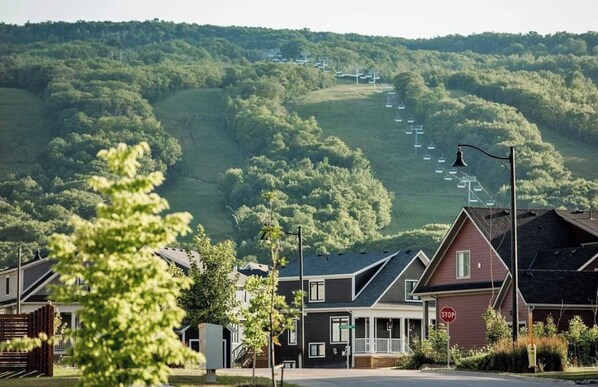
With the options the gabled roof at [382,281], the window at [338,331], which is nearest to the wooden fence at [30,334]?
the gabled roof at [382,281]

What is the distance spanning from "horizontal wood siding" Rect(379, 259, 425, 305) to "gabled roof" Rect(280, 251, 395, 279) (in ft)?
9.55

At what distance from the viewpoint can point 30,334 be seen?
48.3m

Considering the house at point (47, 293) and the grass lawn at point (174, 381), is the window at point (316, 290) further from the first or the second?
the grass lawn at point (174, 381)

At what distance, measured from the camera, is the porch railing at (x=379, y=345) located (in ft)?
299

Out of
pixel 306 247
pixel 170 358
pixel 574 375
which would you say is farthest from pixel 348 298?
pixel 306 247

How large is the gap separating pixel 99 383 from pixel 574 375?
2330 centimetres

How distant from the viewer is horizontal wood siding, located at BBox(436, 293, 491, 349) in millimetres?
67506

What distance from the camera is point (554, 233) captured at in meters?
70.1

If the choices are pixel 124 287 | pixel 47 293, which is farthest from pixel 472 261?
pixel 124 287

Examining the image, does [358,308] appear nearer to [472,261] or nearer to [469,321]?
[472,261]

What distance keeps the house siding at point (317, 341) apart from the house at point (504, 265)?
804 inches

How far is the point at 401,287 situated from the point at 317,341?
6844mm

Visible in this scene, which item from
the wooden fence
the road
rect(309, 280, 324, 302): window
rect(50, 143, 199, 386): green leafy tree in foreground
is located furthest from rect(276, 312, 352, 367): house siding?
rect(50, 143, 199, 386): green leafy tree in foreground

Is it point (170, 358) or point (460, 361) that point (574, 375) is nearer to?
point (460, 361)
